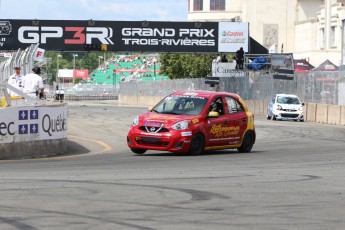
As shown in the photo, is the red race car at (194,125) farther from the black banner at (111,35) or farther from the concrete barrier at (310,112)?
the black banner at (111,35)

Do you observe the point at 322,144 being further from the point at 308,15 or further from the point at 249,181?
the point at 308,15

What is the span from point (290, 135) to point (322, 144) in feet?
17.1

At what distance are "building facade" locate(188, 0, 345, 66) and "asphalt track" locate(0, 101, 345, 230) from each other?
7017 cm

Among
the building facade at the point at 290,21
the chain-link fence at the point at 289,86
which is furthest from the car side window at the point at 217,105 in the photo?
the building facade at the point at 290,21

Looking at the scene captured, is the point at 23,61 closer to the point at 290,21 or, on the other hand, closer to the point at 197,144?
the point at 197,144

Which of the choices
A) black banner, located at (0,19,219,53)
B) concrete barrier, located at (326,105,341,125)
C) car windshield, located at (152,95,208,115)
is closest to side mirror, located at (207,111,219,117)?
car windshield, located at (152,95,208,115)

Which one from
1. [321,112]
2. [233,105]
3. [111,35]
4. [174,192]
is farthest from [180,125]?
[111,35]

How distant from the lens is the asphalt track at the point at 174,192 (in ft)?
29.3

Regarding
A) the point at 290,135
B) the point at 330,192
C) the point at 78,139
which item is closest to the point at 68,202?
the point at 330,192

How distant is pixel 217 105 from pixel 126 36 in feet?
126

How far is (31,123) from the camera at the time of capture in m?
18.9

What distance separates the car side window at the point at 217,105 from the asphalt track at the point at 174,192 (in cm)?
116

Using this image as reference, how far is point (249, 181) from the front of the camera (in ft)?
42.8

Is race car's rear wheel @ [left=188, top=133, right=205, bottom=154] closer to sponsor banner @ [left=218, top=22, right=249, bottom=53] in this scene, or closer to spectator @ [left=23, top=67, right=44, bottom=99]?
spectator @ [left=23, top=67, right=44, bottom=99]
